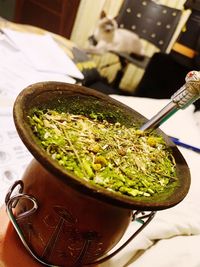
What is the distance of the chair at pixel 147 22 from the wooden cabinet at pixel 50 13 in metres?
0.80

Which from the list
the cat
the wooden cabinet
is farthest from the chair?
the wooden cabinet

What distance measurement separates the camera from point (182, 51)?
273 centimetres

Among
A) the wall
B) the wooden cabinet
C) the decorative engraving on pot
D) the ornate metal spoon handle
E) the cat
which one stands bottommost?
the wall

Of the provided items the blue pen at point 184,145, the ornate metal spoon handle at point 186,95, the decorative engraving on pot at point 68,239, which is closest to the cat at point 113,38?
the blue pen at point 184,145

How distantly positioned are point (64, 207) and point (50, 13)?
4.05 m

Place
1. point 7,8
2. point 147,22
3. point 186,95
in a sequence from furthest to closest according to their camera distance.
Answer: point 7,8 < point 147,22 < point 186,95

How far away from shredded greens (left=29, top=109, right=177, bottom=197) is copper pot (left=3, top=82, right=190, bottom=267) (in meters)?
0.03

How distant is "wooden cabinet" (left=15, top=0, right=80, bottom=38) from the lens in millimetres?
4066

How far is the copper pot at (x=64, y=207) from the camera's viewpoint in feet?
1.61

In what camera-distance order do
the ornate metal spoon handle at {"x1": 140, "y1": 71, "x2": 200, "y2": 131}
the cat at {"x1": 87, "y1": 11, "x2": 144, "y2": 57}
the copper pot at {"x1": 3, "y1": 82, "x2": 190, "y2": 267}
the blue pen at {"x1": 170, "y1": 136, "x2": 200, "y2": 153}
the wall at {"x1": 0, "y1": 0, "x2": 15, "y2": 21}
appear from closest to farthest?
the copper pot at {"x1": 3, "y1": 82, "x2": 190, "y2": 267} < the ornate metal spoon handle at {"x1": 140, "y1": 71, "x2": 200, "y2": 131} < the blue pen at {"x1": 170, "y1": 136, "x2": 200, "y2": 153} < the cat at {"x1": 87, "y1": 11, "x2": 144, "y2": 57} < the wall at {"x1": 0, "y1": 0, "x2": 15, "y2": 21}

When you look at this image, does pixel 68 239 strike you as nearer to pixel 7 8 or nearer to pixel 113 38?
pixel 113 38

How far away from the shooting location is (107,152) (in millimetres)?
641

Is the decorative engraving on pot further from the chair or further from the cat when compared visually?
the cat

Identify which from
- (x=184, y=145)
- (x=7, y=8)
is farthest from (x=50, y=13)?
(x=184, y=145)
